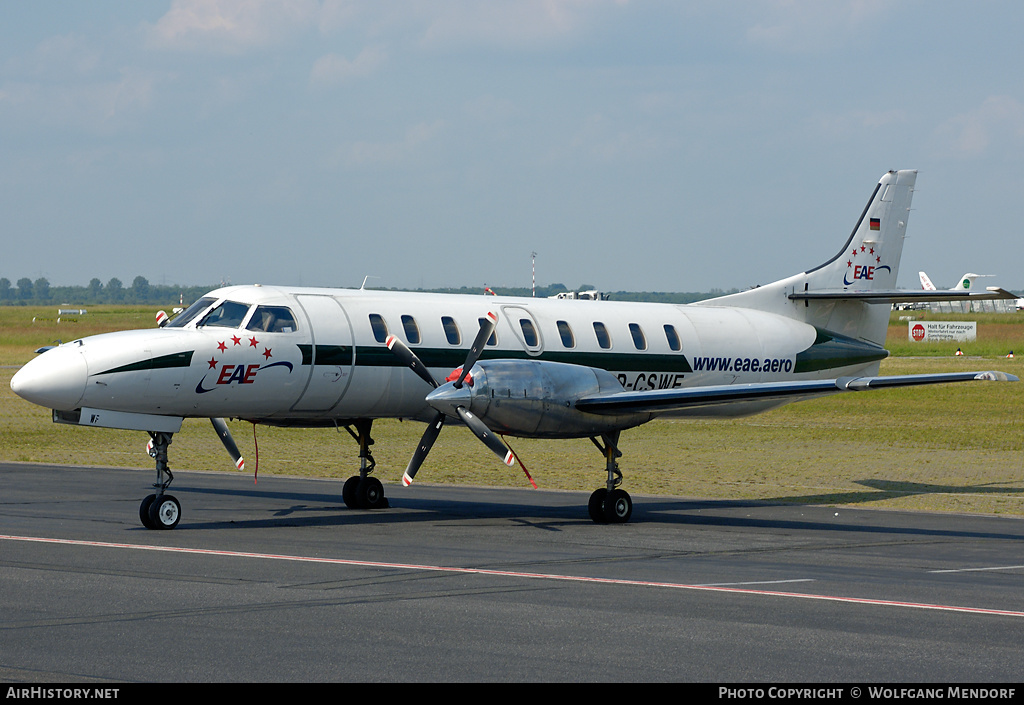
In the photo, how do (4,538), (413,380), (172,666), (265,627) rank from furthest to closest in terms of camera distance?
(413,380) → (4,538) → (265,627) → (172,666)

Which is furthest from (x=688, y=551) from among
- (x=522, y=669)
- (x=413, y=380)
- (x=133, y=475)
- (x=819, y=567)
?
(x=133, y=475)

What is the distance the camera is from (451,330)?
835 inches

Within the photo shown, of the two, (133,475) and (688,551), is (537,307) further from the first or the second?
(133,475)

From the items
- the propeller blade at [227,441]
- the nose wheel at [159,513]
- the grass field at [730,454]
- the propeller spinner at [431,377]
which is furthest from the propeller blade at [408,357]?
the grass field at [730,454]

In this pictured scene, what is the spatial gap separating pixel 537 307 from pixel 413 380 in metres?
3.17

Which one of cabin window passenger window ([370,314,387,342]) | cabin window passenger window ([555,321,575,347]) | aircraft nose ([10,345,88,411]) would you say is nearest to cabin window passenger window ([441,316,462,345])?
cabin window passenger window ([370,314,387,342])

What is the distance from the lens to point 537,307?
2250cm

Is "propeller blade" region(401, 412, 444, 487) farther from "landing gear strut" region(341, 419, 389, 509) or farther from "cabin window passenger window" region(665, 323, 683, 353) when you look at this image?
"cabin window passenger window" region(665, 323, 683, 353)

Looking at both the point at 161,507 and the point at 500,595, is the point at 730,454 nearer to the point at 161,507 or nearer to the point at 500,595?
the point at 161,507

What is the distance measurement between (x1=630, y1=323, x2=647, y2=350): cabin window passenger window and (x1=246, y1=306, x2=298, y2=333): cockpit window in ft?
22.6

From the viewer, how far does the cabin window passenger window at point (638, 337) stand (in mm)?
23047

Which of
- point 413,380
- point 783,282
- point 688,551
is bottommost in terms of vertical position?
point 688,551

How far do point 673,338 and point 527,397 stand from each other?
5684 millimetres

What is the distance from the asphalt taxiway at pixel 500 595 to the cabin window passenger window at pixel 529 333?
305cm
